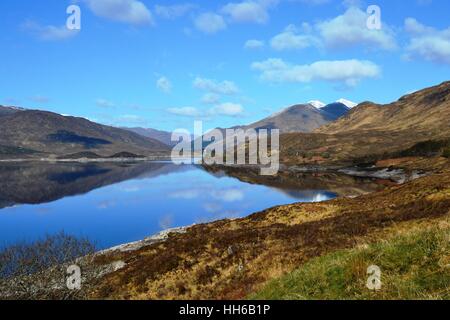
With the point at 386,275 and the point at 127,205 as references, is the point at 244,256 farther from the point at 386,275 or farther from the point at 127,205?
the point at 127,205

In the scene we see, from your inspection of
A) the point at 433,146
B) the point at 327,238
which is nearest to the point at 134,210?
the point at 327,238

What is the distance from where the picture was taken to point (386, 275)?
1305 cm

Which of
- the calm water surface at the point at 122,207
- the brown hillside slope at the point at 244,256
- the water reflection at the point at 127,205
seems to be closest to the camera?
the brown hillside slope at the point at 244,256

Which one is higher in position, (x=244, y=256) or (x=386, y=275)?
(x=386, y=275)

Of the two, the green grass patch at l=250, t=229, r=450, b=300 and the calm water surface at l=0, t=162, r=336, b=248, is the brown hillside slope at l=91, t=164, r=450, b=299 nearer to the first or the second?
the green grass patch at l=250, t=229, r=450, b=300

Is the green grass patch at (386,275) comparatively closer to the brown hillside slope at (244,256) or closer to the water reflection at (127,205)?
the brown hillside slope at (244,256)

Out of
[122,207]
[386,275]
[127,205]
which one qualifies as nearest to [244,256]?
[386,275]

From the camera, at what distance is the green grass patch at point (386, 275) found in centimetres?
1191

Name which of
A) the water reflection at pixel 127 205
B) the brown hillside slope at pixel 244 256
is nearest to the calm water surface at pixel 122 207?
the water reflection at pixel 127 205

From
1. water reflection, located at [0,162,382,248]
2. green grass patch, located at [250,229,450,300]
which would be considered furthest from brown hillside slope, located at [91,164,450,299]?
water reflection, located at [0,162,382,248]

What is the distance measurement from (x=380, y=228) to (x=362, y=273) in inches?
665

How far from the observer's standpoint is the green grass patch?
1191cm
